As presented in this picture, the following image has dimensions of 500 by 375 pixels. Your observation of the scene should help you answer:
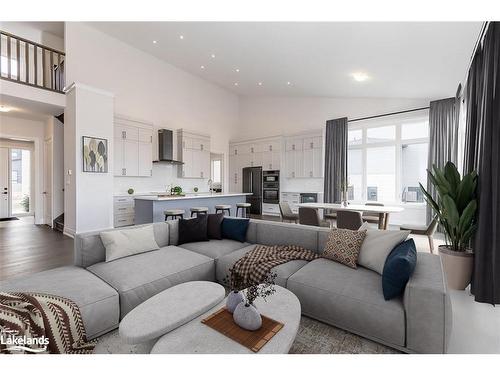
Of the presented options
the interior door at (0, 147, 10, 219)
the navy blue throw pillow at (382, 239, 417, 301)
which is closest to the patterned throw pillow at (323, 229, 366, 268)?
the navy blue throw pillow at (382, 239, 417, 301)

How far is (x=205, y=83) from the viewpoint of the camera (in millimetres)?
8633

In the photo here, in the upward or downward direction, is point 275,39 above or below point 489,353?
above

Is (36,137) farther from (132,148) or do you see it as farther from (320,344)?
(320,344)

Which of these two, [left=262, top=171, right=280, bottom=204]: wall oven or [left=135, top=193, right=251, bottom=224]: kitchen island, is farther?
[left=262, top=171, right=280, bottom=204]: wall oven

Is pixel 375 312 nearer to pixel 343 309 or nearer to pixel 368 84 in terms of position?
pixel 343 309

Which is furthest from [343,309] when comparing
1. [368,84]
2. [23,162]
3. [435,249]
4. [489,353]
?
[23,162]

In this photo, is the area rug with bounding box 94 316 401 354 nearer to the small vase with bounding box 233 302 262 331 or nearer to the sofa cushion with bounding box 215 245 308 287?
the sofa cushion with bounding box 215 245 308 287

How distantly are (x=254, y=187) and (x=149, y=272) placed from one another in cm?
652

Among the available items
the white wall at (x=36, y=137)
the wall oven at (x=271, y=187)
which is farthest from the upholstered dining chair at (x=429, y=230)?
the white wall at (x=36, y=137)

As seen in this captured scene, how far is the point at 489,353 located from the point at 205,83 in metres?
8.95

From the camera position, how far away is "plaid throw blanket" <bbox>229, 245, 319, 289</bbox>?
241 cm

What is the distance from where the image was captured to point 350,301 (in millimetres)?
1899

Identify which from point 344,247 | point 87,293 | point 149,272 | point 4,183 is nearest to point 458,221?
point 344,247

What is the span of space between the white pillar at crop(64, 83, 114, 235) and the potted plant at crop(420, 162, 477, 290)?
233 inches
